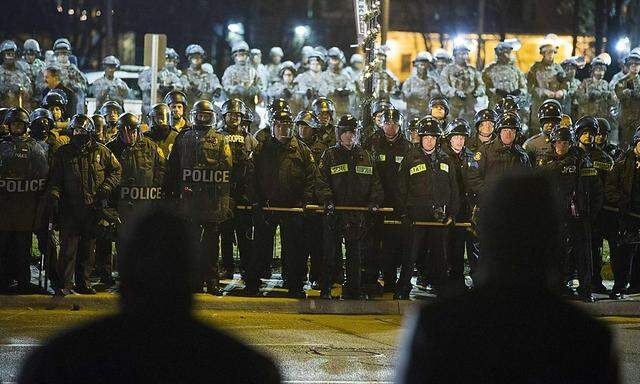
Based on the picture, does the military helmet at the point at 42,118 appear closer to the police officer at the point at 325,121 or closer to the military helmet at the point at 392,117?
the police officer at the point at 325,121

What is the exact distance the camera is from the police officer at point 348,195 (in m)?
14.4

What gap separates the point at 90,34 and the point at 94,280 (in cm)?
2081

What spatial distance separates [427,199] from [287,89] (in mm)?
9574

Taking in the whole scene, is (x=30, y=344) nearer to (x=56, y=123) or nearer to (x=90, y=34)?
(x=56, y=123)

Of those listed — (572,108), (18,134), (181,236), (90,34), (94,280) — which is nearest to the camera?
(181,236)

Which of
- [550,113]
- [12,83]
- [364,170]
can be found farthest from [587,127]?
[12,83]

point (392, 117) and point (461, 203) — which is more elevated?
point (392, 117)

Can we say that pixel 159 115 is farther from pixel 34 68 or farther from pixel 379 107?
pixel 34 68

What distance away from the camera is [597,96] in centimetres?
2344

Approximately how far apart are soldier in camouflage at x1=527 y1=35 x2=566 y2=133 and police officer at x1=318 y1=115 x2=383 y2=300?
31.4 ft

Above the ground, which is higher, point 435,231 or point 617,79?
point 617,79

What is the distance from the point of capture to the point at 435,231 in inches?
573

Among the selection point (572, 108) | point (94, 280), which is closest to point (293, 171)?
point (94, 280)

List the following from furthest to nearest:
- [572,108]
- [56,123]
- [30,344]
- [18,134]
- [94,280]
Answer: [572,108] → [56,123] → [94,280] → [18,134] → [30,344]
